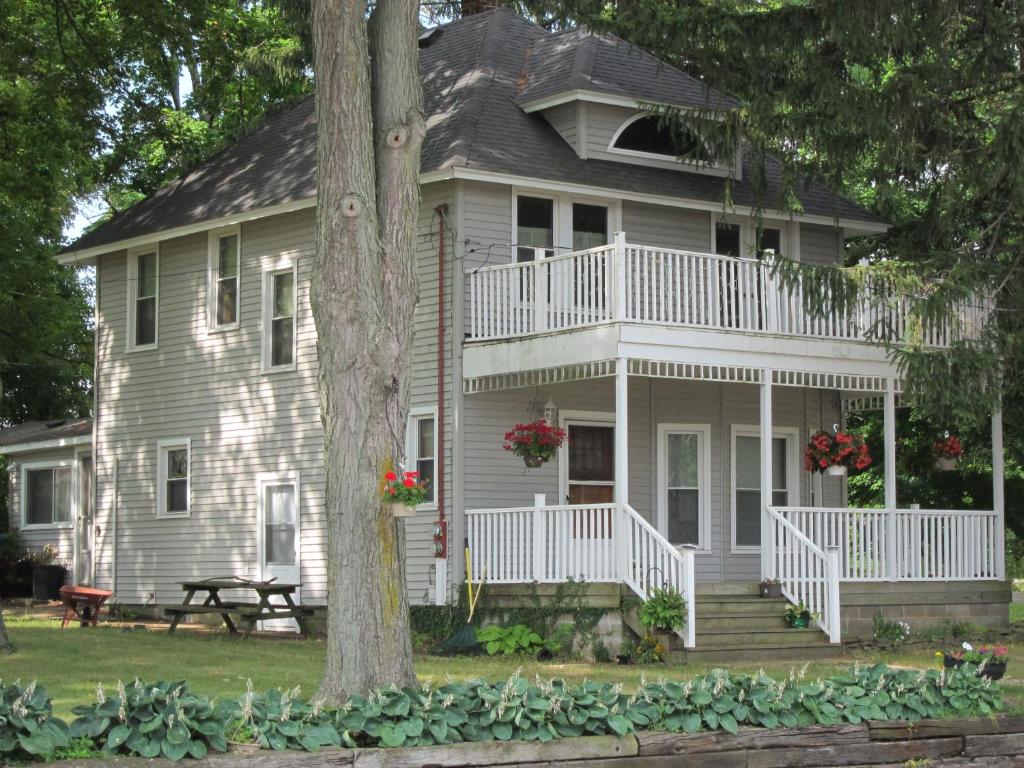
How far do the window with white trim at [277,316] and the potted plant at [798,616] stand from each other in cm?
839

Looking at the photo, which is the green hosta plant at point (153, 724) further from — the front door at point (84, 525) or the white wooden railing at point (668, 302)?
the front door at point (84, 525)

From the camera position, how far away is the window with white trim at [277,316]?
22625 millimetres

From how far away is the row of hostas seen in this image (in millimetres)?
9336

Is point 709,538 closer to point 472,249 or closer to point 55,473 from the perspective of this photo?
point 472,249

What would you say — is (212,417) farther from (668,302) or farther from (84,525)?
(668,302)

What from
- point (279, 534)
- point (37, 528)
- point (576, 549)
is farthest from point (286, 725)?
point (37, 528)

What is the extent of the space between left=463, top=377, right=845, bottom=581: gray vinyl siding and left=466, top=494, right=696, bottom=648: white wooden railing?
798mm

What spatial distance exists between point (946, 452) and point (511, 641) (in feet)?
24.4

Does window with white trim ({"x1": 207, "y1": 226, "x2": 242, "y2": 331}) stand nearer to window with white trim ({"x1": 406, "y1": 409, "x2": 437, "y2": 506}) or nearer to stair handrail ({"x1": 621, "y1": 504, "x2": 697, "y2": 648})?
window with white trim ({"x1": 406, "y1": 409, "x2": 437, "y2": 506})

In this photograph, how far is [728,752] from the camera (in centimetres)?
1113

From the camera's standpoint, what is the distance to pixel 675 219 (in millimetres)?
22109

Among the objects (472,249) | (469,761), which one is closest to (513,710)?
(469,761)

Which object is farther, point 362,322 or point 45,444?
point 45,444

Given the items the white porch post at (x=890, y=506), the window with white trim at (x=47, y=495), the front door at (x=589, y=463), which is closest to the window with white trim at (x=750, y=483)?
the front door at (x=589, y=463)
